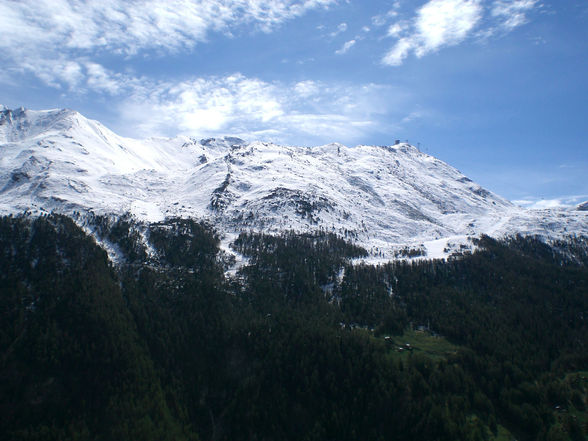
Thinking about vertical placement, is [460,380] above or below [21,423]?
above

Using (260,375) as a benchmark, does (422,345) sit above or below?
above

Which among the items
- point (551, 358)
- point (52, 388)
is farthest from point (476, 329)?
point (52, 388)

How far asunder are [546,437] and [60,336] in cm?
20036

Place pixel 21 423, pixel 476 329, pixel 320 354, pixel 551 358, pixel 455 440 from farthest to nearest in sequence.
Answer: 1. pixel 476 329
2. pixel 551 358
3. pixel 320 354
4. pixel 21 423
5. pixel 455 440

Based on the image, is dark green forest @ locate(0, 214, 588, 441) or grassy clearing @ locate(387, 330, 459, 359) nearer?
dark green forest @ locate(0, 214, 588, 441)

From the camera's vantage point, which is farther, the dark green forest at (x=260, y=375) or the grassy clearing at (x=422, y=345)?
the grassy clearing at (x=422, y=345)

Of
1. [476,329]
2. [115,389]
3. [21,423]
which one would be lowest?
[21,423]

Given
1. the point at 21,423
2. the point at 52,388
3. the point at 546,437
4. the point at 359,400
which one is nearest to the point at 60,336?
the point at 52,388

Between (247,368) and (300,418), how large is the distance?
125 ft

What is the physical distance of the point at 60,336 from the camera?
166m

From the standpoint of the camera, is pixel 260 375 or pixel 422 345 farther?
pixel 422 345

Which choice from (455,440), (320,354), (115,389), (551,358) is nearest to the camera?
(455,440)

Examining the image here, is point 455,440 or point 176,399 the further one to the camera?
point 176,399

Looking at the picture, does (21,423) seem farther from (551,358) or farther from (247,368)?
(551,358)
